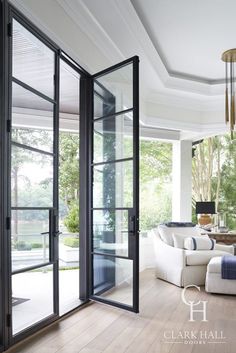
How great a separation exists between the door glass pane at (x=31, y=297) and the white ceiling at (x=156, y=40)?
217 cm

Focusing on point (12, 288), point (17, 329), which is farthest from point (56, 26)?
point (17, 329)

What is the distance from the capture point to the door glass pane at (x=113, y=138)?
4.17 m

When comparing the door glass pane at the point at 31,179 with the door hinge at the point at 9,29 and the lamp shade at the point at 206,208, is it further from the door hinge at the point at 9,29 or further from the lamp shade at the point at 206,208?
the lamp shade at the point at 206,208

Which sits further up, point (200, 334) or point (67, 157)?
point (67, 157)

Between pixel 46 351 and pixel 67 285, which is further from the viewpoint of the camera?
pixel 67 285

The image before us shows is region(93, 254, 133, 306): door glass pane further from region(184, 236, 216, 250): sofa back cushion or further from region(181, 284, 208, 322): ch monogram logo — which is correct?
region(184, 236, 216, 250): sofa back cushion

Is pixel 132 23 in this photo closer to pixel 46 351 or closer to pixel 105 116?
pixel 105 116

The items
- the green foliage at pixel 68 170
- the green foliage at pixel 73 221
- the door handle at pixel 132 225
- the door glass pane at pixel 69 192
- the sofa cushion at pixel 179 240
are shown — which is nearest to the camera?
the door handle at pixel 132 225

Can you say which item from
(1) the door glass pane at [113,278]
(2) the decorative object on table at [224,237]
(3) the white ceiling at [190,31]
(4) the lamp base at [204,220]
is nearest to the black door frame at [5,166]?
(1) the door glass pane at [113,278]

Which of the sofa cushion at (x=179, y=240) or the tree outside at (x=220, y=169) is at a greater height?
the tree outside at (x=220, y=169)

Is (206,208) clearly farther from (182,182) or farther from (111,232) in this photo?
(111,232)

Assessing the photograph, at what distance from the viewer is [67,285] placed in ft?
17.6

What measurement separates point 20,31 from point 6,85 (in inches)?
22.8

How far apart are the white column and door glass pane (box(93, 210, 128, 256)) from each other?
3256 mm
